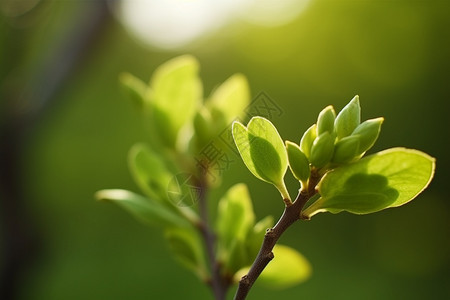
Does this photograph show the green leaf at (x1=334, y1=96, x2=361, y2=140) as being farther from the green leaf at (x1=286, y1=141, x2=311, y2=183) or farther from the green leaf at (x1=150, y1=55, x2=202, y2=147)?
the green leaf at (x1=150, y1=55, x2=202, y2=147)

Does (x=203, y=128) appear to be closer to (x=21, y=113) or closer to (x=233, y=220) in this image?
(x=233, y=220)

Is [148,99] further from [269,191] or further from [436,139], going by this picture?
[436,139]

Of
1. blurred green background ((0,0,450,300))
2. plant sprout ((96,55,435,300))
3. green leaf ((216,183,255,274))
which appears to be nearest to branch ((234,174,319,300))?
plant sprout ((96,55,435,300))

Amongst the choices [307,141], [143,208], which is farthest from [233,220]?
[307,141]

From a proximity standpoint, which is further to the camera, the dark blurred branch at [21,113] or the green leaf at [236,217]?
the dark blurred branch at [21,113]

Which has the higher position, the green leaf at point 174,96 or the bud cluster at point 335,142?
the green leaf at point 174,96

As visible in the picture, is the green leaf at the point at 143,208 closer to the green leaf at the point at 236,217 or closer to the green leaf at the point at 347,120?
the green leaf at the point at 236,217

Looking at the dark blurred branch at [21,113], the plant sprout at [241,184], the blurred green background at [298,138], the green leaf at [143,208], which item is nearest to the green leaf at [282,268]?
the plant sprout at [241,184]
